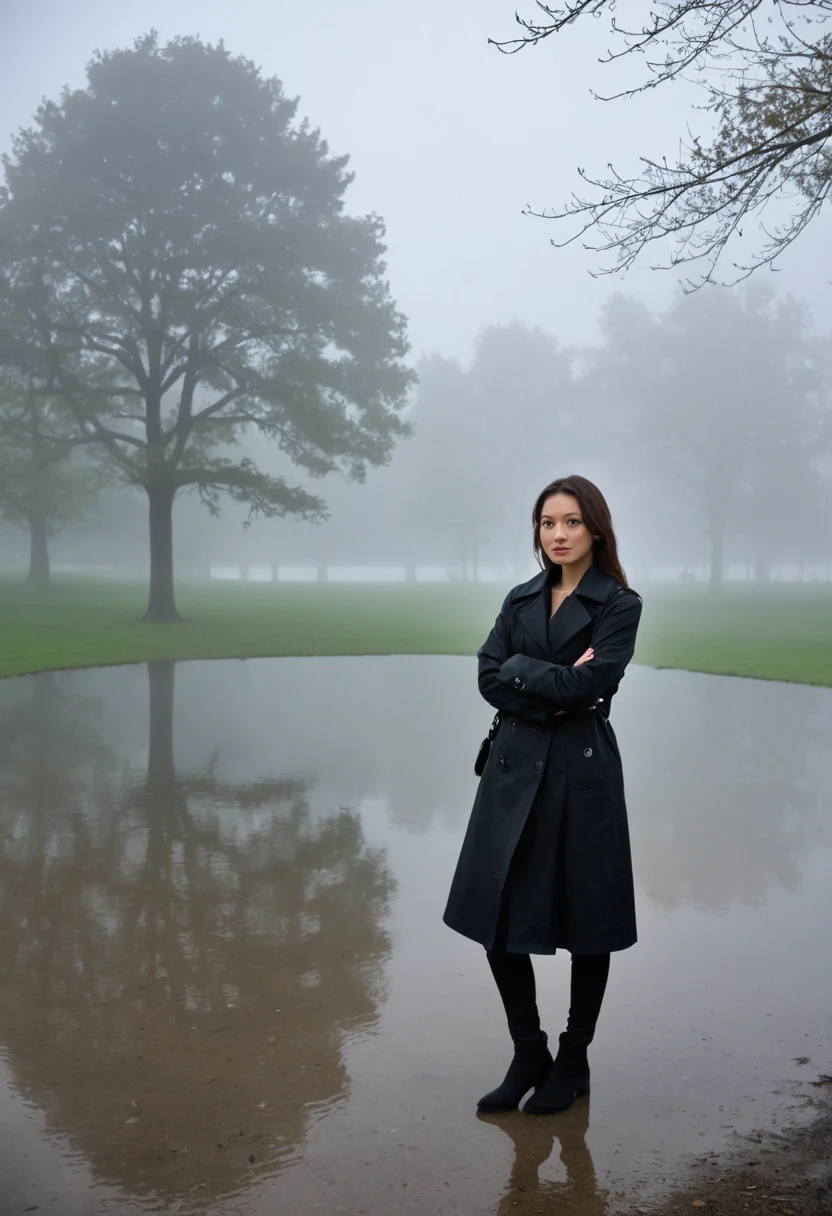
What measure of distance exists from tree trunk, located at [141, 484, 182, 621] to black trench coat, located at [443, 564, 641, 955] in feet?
81.1

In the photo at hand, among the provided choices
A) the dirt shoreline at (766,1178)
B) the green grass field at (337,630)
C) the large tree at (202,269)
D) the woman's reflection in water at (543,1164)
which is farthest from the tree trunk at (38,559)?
the dirt shoreline at (766,1178)

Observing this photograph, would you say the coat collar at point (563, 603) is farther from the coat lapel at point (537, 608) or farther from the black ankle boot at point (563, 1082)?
the black ankle boot at point (563, 1082)

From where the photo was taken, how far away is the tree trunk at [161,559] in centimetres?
2773

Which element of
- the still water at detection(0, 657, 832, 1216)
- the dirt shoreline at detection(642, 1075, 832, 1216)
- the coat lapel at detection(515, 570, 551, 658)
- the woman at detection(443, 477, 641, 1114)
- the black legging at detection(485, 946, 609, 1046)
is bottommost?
the dirt shoreline at detection(642, 1075, 832, 1216)

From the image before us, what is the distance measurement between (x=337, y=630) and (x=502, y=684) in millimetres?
21831

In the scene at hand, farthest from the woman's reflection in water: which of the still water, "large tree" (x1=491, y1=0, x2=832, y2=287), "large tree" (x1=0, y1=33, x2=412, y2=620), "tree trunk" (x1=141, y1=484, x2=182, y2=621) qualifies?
"tree trunk" (x1=141, y1=484, x2=182, y2=621)

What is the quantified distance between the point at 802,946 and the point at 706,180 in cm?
376

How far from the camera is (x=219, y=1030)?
13.3ft

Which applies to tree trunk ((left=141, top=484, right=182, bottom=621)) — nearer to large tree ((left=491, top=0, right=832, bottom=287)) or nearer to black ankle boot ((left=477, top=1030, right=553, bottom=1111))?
large tree ((left=491, top=0, right=832, bottom=287))

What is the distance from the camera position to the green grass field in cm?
1919

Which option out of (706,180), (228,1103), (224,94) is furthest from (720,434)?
(228,1103)

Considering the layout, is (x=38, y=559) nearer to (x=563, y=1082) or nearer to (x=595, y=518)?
(x=595, y=518)

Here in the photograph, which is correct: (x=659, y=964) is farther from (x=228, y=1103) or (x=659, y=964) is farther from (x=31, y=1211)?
(x=31, y=1211)

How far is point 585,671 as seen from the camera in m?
3.42
